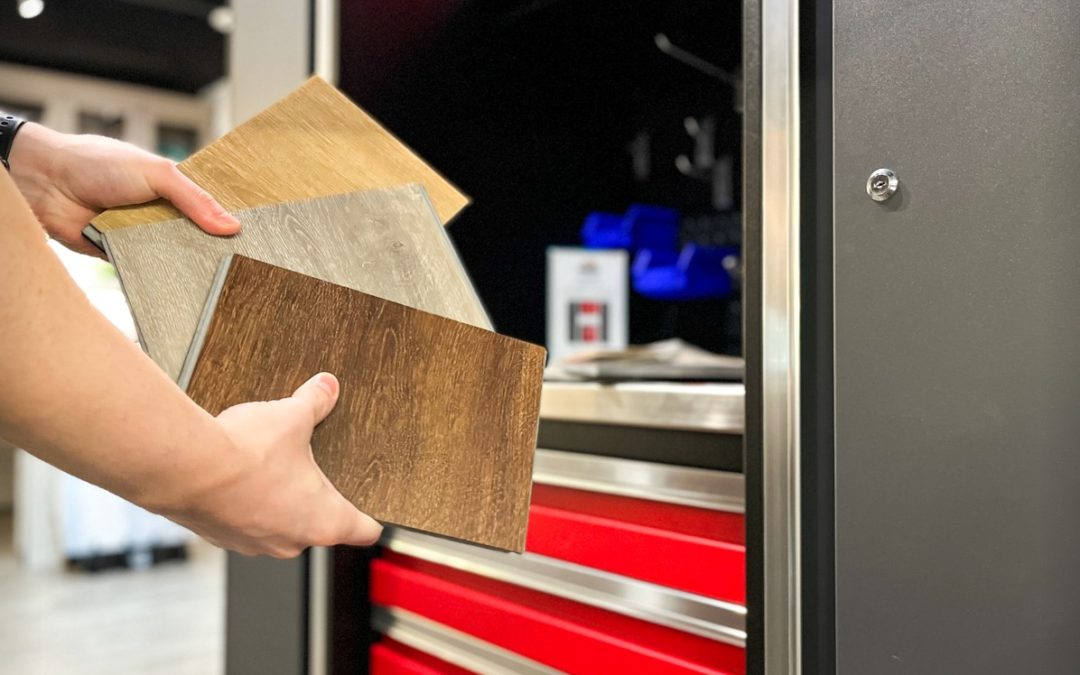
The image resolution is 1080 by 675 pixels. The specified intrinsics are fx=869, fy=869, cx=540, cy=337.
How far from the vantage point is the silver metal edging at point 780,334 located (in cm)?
95

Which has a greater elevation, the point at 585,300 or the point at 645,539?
the point at 585,300

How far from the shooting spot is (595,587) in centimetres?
132

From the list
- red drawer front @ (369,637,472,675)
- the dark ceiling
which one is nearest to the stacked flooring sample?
red drawer front @ (369,637,472,675)

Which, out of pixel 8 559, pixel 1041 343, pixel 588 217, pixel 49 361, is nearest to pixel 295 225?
pixel 49 361

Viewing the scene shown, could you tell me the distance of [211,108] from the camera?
18.7 ft

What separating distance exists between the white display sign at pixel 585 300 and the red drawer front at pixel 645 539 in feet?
2.31

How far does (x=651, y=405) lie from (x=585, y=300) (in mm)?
902

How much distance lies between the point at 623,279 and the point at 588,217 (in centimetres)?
18

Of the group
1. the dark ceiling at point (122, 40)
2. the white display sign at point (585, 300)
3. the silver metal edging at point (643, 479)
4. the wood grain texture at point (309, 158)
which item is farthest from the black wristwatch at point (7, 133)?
the dark ceiling at point (122, 40)

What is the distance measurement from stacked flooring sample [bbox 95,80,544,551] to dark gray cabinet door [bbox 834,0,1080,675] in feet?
1.21

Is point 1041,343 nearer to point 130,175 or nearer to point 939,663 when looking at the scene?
point 939,663

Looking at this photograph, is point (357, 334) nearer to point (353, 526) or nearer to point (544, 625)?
point (353, 526)

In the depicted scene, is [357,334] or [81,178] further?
[81,178]

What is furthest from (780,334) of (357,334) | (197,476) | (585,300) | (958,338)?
(585,300)
